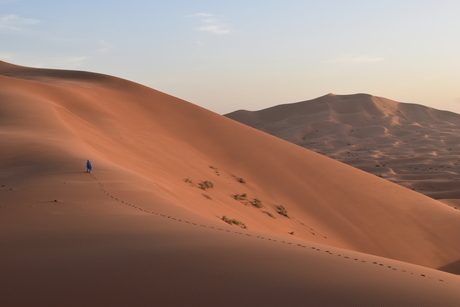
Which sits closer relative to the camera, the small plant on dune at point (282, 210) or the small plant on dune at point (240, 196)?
the small plant on dune at point (240, 196)

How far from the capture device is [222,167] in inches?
728

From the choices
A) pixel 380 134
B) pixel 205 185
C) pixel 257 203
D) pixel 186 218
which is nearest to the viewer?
pixel 186 218

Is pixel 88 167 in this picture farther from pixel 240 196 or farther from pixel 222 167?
pixel 222 167

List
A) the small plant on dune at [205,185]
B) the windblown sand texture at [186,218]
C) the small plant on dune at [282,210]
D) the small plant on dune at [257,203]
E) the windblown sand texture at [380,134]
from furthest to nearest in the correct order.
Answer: the windblown sand texture at [380,134] < the small plant on dune at [282,210] < the small plant on dune at [257,203] < the small plant on dune at [205,185] < the windblown sand texture at [186,218]

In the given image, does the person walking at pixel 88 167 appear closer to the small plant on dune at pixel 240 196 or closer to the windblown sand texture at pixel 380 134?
the small plant on dune at pixel 240 196

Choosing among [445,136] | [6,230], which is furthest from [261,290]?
[445,136]

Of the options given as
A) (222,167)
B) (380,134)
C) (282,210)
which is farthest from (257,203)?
(380,134)

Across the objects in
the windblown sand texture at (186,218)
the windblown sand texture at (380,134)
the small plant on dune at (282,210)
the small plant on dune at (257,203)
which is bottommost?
the small plant on dune at (282,210)

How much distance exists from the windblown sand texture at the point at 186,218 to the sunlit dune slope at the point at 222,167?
0.09m

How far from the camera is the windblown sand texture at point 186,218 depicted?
3.73m

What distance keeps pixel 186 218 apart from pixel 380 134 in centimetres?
5973

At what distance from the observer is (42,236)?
511 cm

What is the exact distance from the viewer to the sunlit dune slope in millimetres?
11586

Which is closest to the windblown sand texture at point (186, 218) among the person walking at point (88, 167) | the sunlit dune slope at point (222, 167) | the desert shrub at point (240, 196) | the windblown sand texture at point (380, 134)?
the sunlit dune slope at point (222, 167)
